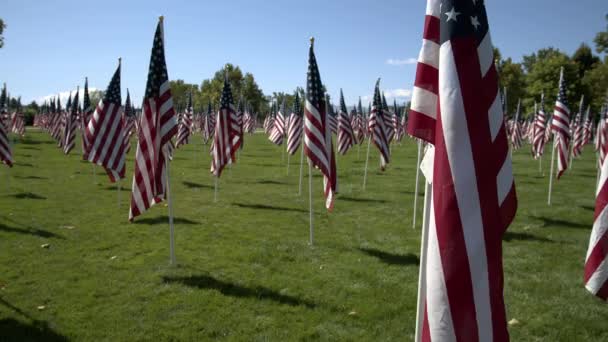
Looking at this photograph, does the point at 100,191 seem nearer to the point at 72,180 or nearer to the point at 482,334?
the point at 72,180

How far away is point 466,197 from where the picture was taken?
2754 millimetres

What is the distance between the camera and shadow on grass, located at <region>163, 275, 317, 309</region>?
687 cm

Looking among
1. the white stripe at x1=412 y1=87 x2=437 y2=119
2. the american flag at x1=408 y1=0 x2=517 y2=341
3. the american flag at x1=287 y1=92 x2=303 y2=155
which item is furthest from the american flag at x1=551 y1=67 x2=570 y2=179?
the american flag at x1=408 y1=0 x2=517 y2=341

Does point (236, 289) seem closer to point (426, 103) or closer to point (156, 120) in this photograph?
point (156, 120)

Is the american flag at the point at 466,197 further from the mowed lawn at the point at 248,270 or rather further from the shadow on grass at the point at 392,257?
the shadow on grass at the point at 392,257

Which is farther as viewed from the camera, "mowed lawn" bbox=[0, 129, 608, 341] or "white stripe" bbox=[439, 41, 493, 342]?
"mowed lawn" bbox=[0, 129, 608, 341]

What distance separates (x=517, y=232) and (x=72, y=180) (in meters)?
18.4

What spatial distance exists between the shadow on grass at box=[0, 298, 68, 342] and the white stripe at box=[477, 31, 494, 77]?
5861 millimetres

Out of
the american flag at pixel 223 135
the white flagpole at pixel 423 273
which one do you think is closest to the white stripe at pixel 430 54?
the white flagpole at pixel 423 273

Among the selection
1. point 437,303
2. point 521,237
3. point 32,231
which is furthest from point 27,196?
point 437,303

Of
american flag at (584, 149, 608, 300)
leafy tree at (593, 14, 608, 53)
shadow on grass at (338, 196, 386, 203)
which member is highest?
leafy tree at (593, 14, 608, 53)

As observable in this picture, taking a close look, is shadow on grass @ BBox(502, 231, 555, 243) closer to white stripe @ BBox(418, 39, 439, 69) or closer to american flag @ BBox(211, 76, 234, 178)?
american flag @ BBox(211, 76, 234, 178)

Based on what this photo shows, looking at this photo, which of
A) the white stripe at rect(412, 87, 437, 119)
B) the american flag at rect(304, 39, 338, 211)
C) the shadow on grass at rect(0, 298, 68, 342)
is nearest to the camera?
the white stripe at rect(412, 87, 437, 119)

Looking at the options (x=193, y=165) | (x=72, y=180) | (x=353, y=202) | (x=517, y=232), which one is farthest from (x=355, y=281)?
(x=193, y=165)
